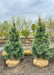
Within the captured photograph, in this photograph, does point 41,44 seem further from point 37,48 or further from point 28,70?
point 28,70

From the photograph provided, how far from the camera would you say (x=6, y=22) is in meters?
15.0

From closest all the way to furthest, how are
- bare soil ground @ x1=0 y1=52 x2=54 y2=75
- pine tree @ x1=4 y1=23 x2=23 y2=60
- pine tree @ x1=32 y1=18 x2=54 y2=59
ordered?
bare soil ground @ x1=0 y1=52 x2=54 y2=75, pine tree @ x1=32 y1=18 x2=54 y2=59, pine tree @ x1=4 y1=23 x2=23 y2=60

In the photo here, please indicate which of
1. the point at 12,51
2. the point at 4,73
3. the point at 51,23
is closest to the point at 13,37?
the point at 12,51

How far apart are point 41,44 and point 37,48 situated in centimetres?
37

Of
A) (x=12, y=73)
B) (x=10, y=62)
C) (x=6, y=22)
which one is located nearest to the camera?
(x=12, y=73)

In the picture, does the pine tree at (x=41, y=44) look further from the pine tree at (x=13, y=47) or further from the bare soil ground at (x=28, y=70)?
the pine tree at (x=13, y=47)

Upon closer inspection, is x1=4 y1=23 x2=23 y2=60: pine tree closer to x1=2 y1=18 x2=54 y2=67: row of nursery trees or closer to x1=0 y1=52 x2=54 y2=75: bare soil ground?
x1=2 y1=18 x2=54 y2=67: row of nursery trees

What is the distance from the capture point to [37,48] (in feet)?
14.8

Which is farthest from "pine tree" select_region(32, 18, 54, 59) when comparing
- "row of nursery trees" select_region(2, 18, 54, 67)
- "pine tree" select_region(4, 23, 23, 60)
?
"pine tree" select_region(4, 23, 23, 60)

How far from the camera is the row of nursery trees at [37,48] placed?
4.48 meters

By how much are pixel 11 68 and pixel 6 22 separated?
12.2 meters

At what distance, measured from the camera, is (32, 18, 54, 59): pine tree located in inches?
173

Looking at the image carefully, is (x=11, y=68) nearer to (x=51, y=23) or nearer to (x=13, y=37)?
(x=13, y=37)

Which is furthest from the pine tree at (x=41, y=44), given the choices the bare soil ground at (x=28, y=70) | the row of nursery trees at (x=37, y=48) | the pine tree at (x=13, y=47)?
the pine tree at (x=13, y=47)
